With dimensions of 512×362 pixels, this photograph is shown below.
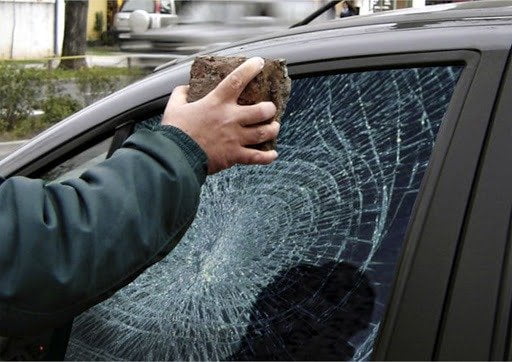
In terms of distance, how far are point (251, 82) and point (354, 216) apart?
1.16ft

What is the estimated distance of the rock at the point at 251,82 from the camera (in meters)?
1.20

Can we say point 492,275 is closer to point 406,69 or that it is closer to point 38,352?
point 406,69

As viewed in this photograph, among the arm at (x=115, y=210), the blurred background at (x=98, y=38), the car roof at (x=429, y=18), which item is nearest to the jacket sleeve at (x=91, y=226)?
the arm at (x=115, y=210)

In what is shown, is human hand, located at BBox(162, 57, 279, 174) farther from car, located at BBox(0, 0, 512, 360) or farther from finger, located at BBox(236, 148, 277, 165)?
car, located at BBox(0, 0, 512, 360)

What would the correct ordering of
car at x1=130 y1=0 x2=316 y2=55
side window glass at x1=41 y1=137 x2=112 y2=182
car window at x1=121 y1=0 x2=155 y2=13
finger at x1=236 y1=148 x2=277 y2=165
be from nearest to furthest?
finger at x1=236 y1=148 x2=277 y2=165, side window glass at x1=41 y1=137 x2=112 y2=182, car at x1=130 y1=0 x2=316 y2=55, car window at x1=121 y1=0 x2=155 y2=13

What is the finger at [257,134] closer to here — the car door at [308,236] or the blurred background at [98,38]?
the car door at [308,236]

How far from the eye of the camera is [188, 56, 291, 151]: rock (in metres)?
1.20

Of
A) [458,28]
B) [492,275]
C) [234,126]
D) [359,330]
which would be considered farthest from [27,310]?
[458,28]

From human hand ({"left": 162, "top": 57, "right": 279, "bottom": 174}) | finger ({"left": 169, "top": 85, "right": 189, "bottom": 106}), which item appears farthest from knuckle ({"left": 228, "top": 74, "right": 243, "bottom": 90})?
finger ({"left": 169, "top": 85, "right": 189, "bottom": 106})

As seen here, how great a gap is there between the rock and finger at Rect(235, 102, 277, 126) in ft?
0.06

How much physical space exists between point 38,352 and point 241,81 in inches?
30.8

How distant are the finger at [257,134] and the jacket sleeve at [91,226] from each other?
2.6 inches

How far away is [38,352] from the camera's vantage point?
5.46 ft

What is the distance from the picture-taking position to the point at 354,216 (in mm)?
1433
